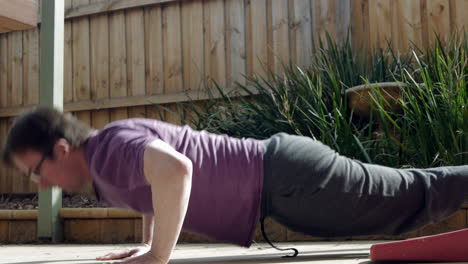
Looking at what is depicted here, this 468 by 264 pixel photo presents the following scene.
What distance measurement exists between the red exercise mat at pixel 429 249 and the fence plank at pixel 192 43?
3.61 m

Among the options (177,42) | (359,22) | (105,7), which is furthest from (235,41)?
(105,7)

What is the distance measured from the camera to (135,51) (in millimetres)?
5469

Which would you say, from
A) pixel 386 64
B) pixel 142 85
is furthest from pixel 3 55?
pixel 386 64

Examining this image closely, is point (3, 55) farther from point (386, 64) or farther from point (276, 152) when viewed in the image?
point (276, 152)

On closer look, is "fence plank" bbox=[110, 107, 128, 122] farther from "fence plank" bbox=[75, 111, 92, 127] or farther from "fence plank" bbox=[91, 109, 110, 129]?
"fence plank" bbox=[75, 111, 92, 127]

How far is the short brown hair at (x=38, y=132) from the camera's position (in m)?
1.68

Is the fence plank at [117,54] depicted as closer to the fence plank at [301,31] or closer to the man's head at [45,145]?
the fence plank at [301,31]

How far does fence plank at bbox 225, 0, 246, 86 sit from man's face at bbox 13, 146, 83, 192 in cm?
328

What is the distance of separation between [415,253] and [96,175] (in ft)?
2.81

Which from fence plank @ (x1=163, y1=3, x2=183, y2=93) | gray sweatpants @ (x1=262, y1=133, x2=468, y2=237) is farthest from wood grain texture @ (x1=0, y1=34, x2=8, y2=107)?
gray sweatpants @ (x1=262, y1=133, x2=468, y2=237)

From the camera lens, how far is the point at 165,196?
1521 mm

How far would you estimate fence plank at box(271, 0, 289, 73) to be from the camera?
4.85m

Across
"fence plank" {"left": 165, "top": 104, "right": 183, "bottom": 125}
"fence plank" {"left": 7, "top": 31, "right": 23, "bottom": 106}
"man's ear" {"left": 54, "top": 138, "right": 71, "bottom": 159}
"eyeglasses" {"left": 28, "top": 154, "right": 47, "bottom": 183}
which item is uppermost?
"fence plank" {"left": 7, "top": 31, "right": 23, "bottom": 106}

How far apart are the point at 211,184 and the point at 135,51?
384cm
